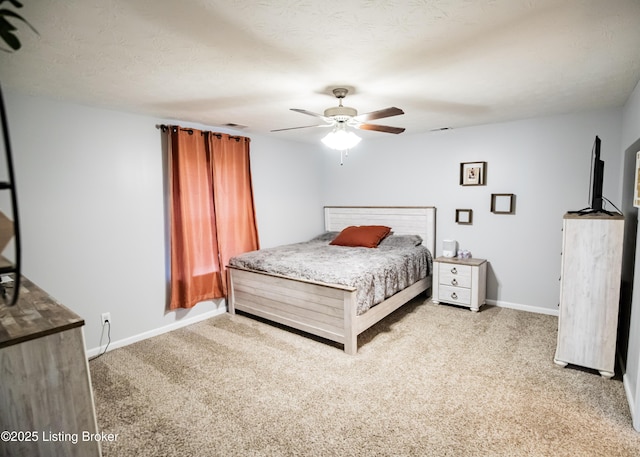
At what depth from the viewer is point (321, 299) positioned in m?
3.08

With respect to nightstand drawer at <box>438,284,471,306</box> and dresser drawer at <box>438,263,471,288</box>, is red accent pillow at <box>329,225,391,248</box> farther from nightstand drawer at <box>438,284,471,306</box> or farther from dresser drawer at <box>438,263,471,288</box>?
nightstand drawer at <box>438,284,471,306</box>

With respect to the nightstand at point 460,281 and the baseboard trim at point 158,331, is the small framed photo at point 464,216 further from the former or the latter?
the baseboard trim at point 158,331

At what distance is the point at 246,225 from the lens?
163 inches

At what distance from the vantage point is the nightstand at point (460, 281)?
384 centimetres

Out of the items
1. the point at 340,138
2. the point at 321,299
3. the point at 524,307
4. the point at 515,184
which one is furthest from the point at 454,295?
the point at 340,138

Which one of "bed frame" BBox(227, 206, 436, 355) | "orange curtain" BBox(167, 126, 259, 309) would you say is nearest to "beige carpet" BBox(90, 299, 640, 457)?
"bed frame" BBox(227, 206, 436, 355)

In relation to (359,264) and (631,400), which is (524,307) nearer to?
(631,400)

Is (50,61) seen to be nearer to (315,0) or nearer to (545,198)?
(315,0)

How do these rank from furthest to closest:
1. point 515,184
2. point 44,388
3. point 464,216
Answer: point 464,216
point 515,184
point 44,388

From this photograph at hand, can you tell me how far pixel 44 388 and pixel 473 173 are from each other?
4279 mm

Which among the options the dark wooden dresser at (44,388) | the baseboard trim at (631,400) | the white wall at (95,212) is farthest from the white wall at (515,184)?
the dark wooden dresser at (44,388)

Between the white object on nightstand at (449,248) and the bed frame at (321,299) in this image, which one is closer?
the bed frame at (321,299)

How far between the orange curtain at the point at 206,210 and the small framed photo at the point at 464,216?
259 cm

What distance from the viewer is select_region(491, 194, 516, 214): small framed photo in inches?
152
